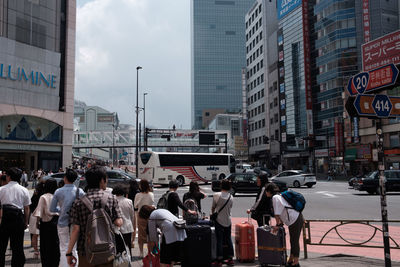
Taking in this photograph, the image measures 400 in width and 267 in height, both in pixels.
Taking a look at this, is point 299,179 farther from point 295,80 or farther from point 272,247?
point 295,80

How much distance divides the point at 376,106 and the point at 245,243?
3.60 metres

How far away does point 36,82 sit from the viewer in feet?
144

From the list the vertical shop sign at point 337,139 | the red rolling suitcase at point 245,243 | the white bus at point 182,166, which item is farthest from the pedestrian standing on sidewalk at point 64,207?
the vertical shop sign at point 337,139

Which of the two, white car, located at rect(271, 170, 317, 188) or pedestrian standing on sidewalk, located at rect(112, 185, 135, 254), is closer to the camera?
pedestrian standing on sidewalk, located at rect(112, 185, 135, 254)

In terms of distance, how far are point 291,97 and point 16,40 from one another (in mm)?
45096

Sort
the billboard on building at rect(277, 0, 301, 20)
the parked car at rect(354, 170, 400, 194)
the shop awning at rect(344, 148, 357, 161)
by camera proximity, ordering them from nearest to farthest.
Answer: the parked car at rect(354, 170, 400, 194)
the shop awning at rect(344, 148, 357, 161)
the billboard on building at rect(277, 0, 301, 20)

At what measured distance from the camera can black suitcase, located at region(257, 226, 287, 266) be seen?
674 cm

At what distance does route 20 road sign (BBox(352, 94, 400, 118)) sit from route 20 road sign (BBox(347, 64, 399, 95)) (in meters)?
0.20

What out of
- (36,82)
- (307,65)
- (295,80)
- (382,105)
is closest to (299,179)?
(382,105)

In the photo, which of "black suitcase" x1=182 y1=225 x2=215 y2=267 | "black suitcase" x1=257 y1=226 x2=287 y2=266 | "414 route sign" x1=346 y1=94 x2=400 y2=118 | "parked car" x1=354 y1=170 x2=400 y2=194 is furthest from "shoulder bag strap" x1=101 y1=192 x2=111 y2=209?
"parked car" x1=354 y1=170 x2=400 y2=194

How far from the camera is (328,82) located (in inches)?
2250

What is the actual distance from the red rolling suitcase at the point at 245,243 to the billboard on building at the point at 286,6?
6350cm

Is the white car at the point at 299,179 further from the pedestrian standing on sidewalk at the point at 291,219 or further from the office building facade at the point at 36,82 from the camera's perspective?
the office building facade at the point at 36,82

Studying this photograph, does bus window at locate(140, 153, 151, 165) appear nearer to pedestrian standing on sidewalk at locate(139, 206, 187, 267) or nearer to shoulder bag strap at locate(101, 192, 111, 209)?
pedestrian standing on sidewalk at locate(139, 206, 187, 267)
